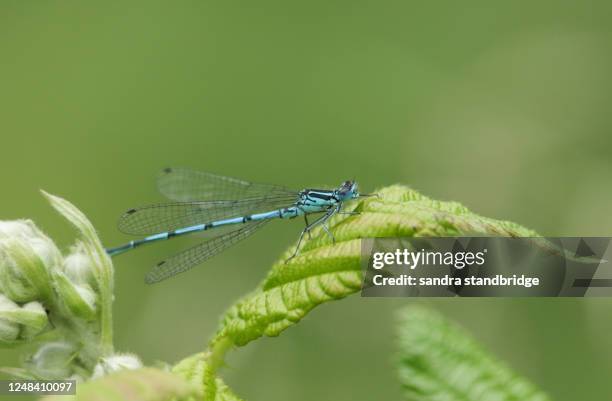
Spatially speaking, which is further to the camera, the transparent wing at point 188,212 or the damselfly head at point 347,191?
the transparent wing at point 188,212

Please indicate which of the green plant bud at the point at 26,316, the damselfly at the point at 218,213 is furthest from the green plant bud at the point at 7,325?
the damselfly at the point at 218,213

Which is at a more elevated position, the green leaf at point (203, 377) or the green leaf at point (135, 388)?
the green leaf at point (135, 388)

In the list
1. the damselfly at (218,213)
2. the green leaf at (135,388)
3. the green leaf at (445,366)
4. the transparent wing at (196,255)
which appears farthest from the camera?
the damselfly at (218,213)

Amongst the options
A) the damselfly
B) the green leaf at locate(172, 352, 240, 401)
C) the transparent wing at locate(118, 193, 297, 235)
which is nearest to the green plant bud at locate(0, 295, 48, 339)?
the green leaf at locate(172, 352, 240, 401)

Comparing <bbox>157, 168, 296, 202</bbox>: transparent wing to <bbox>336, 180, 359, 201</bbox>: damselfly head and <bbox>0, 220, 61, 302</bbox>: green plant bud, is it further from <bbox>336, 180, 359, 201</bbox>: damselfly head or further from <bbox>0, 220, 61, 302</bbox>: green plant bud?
<bbox>0, 220, 61, 302</bbox>: green plant bud

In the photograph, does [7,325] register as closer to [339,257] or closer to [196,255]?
[339,257]

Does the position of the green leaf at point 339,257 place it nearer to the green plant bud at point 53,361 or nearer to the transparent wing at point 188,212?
the green plant bud at point 53,361
